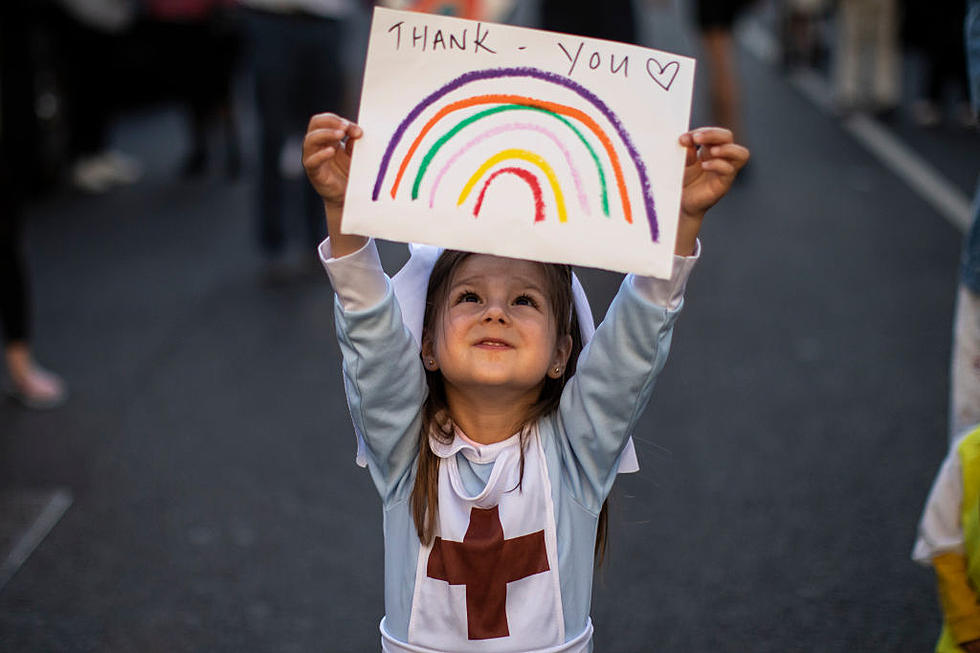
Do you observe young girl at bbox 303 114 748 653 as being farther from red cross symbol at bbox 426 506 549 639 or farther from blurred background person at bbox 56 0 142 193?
blurred background person at bbox 56 0 142 193

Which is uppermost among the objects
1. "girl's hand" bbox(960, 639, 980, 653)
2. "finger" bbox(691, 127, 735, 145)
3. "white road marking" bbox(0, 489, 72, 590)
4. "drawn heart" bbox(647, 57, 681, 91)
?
"drawn heart" bbox(647, 57, 681, 91)

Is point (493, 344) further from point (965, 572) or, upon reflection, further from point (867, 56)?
point (867, 56)

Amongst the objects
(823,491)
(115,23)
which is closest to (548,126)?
(823,491)

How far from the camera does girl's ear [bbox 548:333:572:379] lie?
7.84 ft

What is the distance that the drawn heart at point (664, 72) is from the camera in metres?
2.09

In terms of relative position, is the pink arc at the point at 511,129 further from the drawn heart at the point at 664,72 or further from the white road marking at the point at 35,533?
the white road marking at the point at 35,533

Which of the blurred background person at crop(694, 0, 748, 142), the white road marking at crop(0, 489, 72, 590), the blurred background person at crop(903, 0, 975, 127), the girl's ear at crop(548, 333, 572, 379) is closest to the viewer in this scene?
the girl's ear at crop(548, 333, 572, 379)

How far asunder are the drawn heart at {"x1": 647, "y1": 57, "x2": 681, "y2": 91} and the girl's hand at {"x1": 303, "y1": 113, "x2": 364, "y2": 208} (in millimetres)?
451

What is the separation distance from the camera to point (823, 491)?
4121 mm

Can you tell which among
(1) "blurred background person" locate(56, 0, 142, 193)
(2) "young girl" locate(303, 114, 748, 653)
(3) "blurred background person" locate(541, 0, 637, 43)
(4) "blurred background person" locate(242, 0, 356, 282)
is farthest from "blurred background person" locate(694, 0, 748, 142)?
(2) "young girl" locate(303, 114, 748, 653)

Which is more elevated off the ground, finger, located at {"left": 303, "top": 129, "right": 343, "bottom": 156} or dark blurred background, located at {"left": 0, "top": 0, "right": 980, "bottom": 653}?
finger, located at {"left": 303, "top": 129, "right": 343, "bottom": 156}

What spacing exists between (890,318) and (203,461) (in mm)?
2872

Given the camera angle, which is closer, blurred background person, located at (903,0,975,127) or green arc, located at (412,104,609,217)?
green arc, located at (412,104,609,217)

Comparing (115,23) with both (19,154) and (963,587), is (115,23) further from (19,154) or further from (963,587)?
(963,587)
